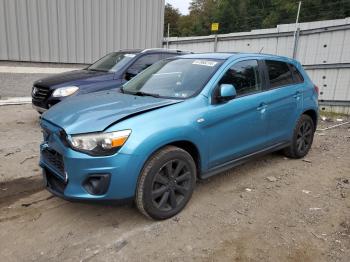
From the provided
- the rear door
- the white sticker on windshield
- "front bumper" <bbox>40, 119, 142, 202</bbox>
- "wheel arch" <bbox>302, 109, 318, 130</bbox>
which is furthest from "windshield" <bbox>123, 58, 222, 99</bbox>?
"wheel arch" <bbox>302, 109, 318, 130</bbox>

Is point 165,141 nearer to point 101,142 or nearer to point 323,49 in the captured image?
point 101,142

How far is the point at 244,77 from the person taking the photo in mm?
4152

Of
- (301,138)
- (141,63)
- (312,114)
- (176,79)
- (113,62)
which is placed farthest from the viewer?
(113,62)

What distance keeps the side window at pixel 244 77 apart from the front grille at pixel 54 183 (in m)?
2.03

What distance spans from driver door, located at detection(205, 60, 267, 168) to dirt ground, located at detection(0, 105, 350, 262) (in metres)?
0.54

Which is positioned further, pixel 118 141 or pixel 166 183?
pixel 166 183

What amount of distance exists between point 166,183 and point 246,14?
169ft

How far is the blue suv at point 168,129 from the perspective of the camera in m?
2.91

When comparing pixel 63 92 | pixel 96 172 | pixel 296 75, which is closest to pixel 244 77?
pixel 296 75

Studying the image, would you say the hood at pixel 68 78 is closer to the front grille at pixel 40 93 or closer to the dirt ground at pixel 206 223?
the front grille at pixel 40 93

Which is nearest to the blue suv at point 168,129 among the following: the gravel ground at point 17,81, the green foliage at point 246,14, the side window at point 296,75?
the side window at point 296,75

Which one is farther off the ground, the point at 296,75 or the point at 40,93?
the point at 296,75

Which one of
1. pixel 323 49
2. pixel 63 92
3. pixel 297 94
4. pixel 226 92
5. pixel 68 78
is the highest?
pixel 323 49

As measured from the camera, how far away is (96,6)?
455 inches
